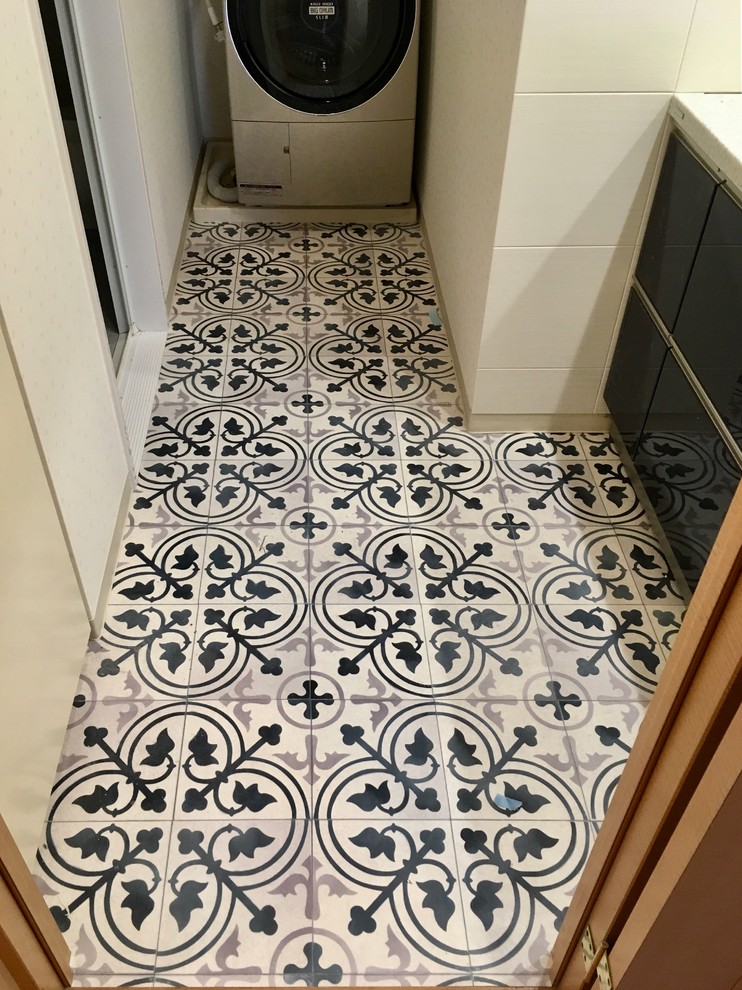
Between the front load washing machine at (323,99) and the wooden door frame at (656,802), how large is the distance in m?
2.58

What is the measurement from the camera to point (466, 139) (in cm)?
218

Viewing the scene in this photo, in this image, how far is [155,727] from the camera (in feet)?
4.94

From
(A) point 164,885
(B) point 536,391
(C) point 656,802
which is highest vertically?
(C) point 656,802

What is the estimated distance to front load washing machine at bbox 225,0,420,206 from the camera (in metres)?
2.71

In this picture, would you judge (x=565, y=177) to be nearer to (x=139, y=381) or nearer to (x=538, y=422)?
(x=538, y=422)

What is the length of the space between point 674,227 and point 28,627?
141 centimetres

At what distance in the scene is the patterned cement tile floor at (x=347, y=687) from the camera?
4.16 ft

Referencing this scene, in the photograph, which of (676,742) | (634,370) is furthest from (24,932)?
(634,370)

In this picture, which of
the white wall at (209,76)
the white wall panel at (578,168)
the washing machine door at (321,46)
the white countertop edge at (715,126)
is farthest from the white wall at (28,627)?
the white wall at (209,76)

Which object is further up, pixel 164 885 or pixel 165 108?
pixel 165 108

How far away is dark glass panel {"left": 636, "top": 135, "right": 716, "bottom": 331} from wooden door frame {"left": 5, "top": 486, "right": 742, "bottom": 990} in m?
1.07

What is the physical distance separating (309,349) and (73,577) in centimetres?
121

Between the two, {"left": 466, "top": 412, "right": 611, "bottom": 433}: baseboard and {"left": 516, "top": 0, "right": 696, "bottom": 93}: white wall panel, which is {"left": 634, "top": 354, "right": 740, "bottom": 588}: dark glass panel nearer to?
{"left": 466, "top": 412, "right": 611, "bottom": 433}: baseboard

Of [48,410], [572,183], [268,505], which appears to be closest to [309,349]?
[268,505]
